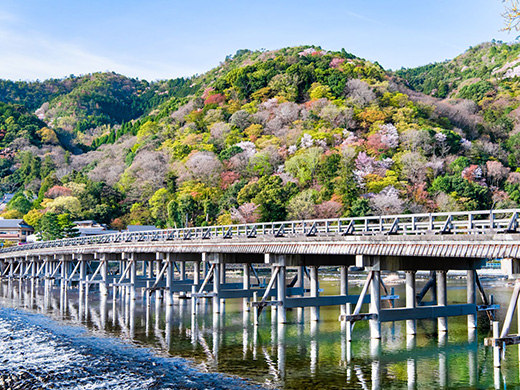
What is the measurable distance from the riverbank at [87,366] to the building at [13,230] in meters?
70.7

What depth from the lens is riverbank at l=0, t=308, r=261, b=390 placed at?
62.6 feet

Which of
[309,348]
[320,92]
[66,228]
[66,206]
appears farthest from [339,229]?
[320,92]

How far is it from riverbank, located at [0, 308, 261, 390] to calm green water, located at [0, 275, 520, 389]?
1022 millimetres

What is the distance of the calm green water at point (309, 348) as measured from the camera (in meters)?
19.7

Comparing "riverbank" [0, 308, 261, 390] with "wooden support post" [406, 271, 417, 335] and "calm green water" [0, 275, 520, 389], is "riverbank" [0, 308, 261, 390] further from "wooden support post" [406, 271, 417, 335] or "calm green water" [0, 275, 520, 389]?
"wooden support post" [406, 271, 417, 335]

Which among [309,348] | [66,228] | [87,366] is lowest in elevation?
[309,348]

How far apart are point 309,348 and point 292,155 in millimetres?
63861

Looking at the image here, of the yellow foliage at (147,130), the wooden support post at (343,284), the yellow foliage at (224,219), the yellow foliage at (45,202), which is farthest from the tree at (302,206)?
the yellow foliage at (147,130)

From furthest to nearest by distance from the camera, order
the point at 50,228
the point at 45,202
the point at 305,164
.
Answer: the point at 45,202, the point at 305,164, the point at 50,228

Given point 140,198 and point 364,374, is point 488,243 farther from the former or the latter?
point 140,198

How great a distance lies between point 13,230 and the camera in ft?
316

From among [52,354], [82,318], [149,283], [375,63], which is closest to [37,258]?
[149,283]

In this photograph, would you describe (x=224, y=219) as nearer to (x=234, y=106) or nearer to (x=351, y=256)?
(x=234, y=106)

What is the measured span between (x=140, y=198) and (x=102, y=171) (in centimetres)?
2054
